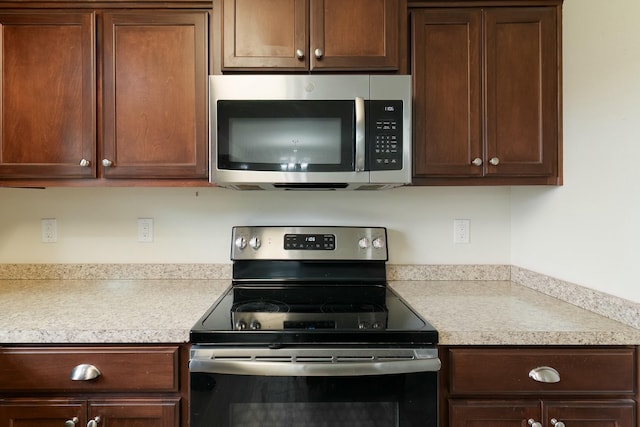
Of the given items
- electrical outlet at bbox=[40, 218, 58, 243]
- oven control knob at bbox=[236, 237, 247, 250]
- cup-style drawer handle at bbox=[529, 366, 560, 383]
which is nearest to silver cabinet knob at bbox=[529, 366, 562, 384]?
cup-style drawer handle at bbox=[529, 366, 560, 383]

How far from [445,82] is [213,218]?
3.97 ft

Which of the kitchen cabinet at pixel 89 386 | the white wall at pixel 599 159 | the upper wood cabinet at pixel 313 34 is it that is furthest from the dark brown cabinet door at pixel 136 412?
the white wall at pixel 599 159

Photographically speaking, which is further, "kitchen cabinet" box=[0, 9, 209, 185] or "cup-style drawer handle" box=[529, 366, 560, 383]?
"kitchen cabinet" box=[0, 9, 209, 185]

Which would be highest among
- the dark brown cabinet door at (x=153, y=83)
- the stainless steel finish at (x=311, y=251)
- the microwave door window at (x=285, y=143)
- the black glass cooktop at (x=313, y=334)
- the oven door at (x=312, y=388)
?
the dark brown cabinet door at (x=153, y=83)

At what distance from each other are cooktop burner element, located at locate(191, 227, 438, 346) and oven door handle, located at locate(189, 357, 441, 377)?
0.19 ft

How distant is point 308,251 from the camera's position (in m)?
1.71

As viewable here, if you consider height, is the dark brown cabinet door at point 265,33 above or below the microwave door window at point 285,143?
above

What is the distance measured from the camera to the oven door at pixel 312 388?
3.51ft

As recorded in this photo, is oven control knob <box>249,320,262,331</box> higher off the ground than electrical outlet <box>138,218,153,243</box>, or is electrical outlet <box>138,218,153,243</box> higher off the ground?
electrical outlet <box>138,218,153,243</box>

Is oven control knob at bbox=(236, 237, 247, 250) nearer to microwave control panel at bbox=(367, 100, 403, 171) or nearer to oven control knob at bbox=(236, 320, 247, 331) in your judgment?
oven control knob at bbox=(236, 320, 247, 331)

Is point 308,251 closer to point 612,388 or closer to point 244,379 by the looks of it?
point 244,379

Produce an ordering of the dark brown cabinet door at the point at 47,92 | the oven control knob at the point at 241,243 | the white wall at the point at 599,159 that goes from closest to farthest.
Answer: the white wall at the point at 599,159 < the dark brown cabinet door at the point at 47,92 < the oven control knob at the point at 241,243

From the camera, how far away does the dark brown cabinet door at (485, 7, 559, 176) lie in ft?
4.85

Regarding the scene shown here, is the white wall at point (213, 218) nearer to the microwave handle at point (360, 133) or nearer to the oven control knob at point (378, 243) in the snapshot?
the oven control knob at point (378, 243)
